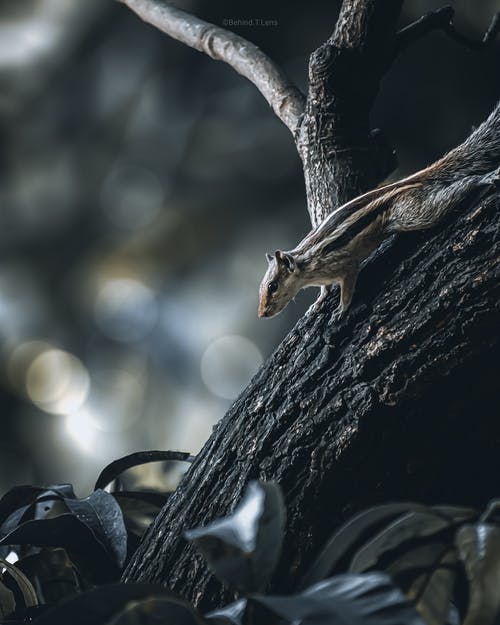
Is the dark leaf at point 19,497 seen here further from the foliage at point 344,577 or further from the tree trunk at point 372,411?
the foliage at point 344,577

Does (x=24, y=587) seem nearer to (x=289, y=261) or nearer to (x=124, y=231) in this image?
(x=289, y=261)

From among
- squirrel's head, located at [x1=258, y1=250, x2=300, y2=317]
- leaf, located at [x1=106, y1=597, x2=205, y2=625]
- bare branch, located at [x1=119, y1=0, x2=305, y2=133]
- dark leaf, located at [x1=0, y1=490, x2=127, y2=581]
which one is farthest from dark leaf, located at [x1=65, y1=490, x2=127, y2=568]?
bare branch, located at [x1=119, y1=0, x2=305, y2=133]

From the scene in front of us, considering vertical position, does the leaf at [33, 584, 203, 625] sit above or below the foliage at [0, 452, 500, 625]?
above

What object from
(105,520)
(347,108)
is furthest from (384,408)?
(347,108)

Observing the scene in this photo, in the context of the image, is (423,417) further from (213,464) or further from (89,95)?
(89,95)

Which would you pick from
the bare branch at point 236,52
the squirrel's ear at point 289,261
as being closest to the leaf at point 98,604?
the squirrel's ear at point 289,261

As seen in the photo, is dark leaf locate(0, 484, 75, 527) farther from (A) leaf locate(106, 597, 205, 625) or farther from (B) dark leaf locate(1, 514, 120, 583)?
(A) leaf locate(106, 597, 205, 625)
